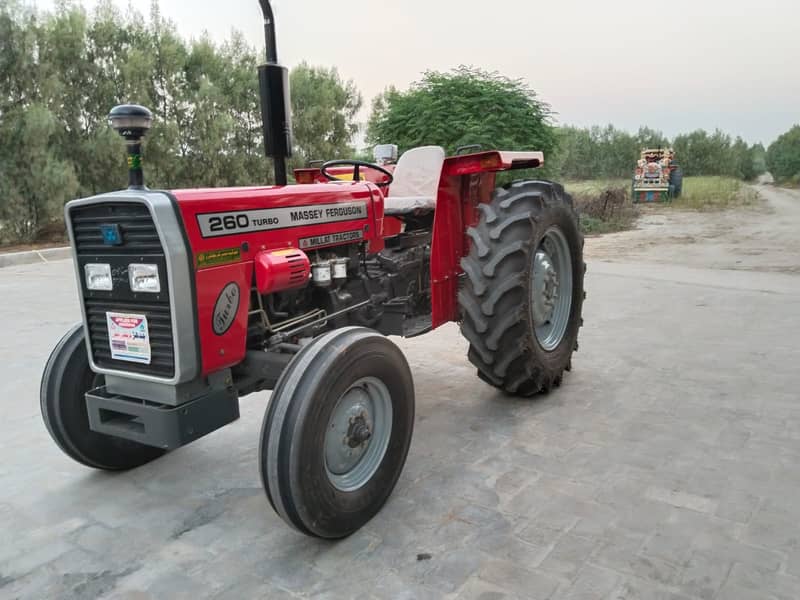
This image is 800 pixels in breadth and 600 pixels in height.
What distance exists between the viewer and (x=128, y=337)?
2.52 m

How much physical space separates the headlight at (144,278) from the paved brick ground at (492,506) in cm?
102

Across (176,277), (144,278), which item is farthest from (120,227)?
(176,277)

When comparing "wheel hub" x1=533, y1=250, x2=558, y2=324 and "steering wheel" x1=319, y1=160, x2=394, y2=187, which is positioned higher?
"steering wheel" x1=319, y1=160, x2=394, y2=187

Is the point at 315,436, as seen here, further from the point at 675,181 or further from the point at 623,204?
the point at 675,181

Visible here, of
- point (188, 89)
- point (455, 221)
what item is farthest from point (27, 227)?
point (455, 221)

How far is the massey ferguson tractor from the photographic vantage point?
2320 millimetres

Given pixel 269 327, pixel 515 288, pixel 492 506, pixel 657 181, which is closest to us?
pixel 492 506

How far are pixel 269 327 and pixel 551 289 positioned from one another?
79.9 inches

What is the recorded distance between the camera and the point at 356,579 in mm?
2207

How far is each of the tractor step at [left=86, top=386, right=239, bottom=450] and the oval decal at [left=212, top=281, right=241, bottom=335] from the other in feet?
0.89

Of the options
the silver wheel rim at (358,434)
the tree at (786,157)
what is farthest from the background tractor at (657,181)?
the tree at (786,157)

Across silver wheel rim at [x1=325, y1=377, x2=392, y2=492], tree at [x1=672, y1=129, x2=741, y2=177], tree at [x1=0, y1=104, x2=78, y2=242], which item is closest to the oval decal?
silver wheel rim at [x1=325, y1=377, x2=392, y2=492]

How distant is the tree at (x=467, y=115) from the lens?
13070mm

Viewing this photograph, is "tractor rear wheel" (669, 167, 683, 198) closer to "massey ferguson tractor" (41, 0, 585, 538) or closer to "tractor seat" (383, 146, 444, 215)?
"tractor seat" (383, 146, 444, 215)
